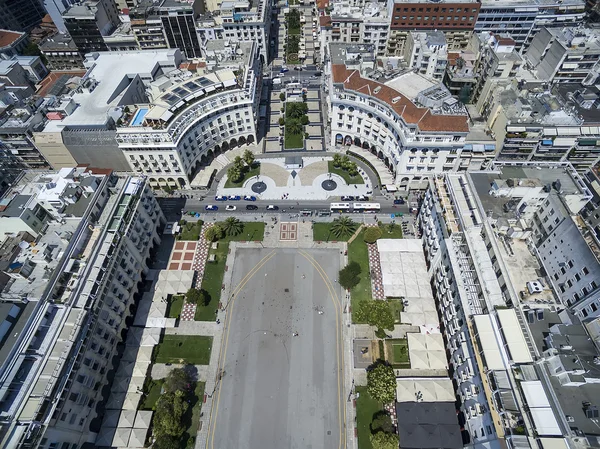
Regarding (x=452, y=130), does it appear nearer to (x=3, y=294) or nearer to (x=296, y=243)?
(x=296, y=243)

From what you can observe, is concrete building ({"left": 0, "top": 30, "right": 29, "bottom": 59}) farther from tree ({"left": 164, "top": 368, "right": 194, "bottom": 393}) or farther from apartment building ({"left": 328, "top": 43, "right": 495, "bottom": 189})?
tree ({"left": 164, "top": 368, "right": 194, "bottom": 393})

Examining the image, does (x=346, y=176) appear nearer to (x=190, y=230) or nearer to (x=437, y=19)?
(x=190, y=230)

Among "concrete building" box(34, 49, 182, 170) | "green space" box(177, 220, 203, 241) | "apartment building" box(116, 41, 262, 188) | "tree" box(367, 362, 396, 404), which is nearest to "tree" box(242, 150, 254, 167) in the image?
"apartment building" box(116, 41, 262, 188)

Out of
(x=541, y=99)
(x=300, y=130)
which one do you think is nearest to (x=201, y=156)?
(x=300, y=130)

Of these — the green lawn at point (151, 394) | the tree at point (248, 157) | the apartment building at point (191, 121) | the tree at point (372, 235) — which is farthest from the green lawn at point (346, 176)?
the green lawn at point (151, 394)

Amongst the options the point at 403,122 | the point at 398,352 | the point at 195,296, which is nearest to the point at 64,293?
the point at 195,296

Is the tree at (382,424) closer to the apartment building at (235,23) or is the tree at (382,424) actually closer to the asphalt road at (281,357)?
the asphalt road at (281,357)
